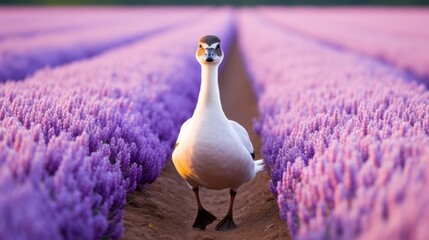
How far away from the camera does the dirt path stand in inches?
174

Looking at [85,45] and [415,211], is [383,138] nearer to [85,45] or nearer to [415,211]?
[415,211]

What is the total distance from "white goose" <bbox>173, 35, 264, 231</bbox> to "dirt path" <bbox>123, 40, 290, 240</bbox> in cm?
45

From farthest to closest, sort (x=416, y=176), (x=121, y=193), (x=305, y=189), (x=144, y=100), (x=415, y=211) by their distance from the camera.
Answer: (x=144, y=100) → (x=121, y=193) → (x=305, y=189) → (x=416, y=176) → (x=415, y=211)

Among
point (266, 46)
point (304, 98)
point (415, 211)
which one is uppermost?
point (415, 211)

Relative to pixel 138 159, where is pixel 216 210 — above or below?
below

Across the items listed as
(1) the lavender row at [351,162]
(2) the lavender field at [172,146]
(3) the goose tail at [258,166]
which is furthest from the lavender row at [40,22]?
(3) the goose tail at [258,166]

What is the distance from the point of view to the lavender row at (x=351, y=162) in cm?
259

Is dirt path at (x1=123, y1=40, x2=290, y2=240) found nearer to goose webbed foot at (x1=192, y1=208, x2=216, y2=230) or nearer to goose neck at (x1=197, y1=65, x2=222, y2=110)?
goose webbed foot at (x1=192, y1=208, x2=216, y2=230)

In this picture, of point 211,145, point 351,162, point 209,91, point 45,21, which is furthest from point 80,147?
point 45,21

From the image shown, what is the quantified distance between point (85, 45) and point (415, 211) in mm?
14567

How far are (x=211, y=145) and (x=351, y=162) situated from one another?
1.32 meters

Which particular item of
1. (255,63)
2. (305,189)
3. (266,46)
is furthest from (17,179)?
(266,46)

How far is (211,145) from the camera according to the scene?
4.22 m

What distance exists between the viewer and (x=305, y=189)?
333cm
